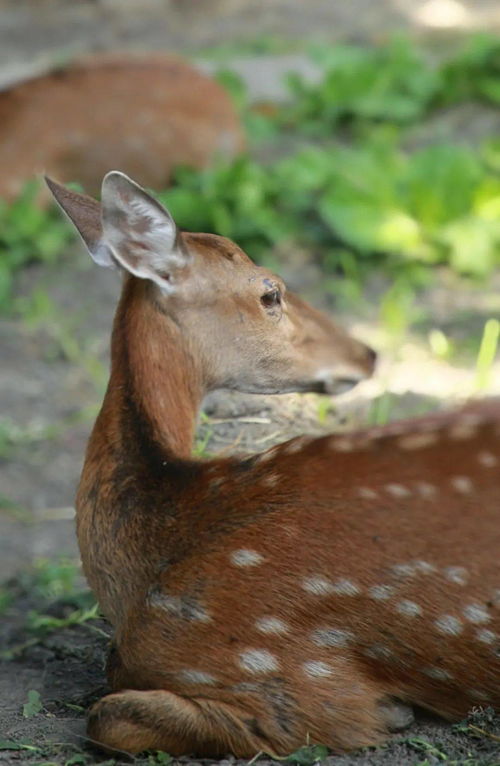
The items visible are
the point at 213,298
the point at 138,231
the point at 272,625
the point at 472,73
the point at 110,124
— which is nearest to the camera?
the point at 272,625

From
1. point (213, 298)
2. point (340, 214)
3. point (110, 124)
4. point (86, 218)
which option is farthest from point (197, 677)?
point (110, 124)

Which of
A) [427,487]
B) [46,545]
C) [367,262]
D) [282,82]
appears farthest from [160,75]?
[427,487]

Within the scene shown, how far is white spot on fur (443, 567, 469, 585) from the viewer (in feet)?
10.0

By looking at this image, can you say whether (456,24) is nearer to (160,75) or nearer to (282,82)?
(282,82)

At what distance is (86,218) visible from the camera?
369cm

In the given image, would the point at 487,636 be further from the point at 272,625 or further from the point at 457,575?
the point at 272,625

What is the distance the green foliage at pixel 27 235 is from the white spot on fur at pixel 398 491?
4324mm

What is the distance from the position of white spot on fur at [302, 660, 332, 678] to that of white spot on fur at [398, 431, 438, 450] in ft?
1.72

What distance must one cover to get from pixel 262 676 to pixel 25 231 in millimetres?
4641

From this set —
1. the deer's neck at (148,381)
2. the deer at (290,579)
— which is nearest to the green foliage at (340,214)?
the deer's neck at (148,381)

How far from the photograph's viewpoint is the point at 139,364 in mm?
3514

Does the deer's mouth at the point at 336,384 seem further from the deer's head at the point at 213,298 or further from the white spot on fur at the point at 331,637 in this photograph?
the white spot on fur at the point at 331,637

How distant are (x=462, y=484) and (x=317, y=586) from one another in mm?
397

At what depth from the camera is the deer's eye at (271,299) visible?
375 cm
